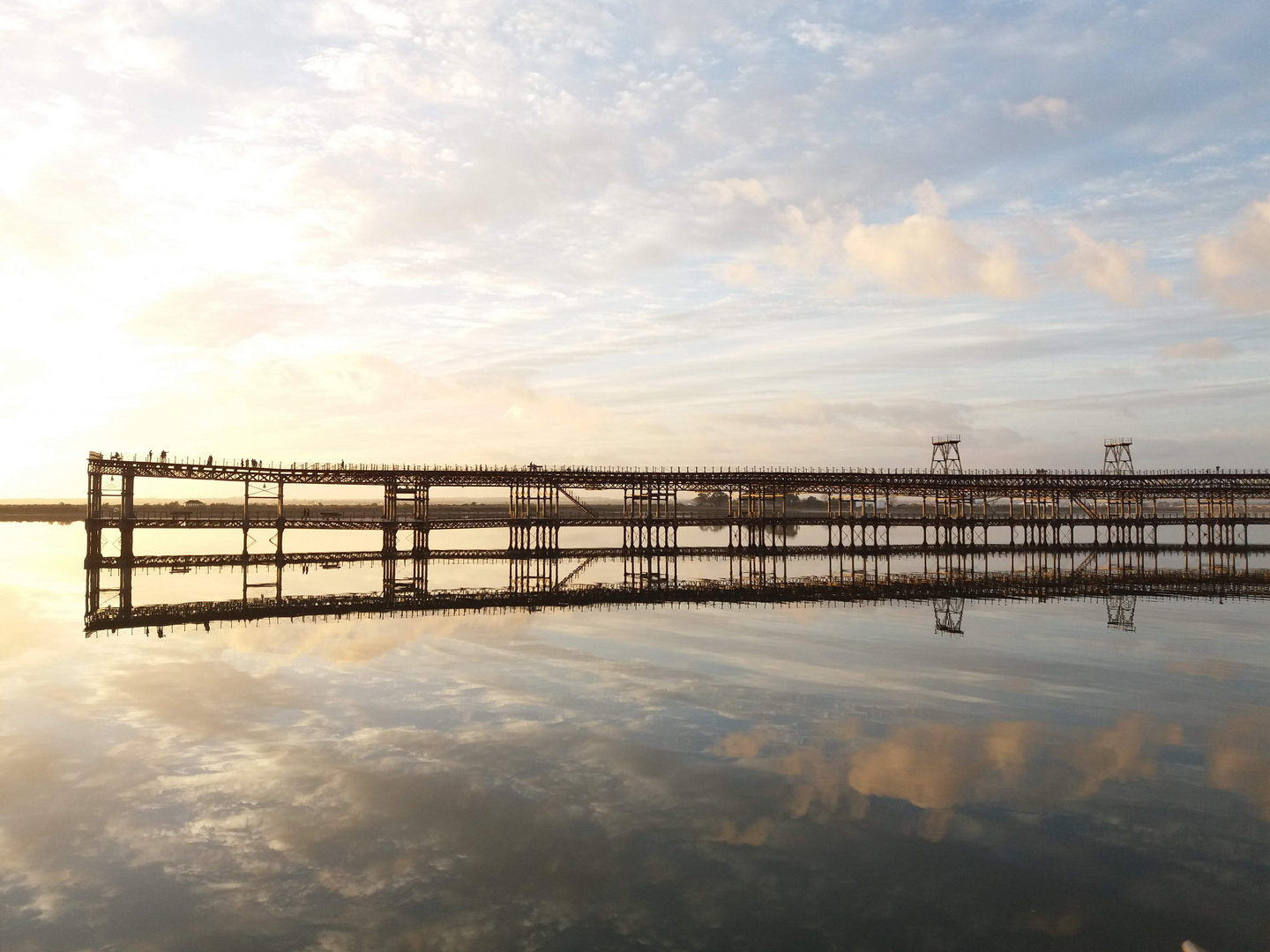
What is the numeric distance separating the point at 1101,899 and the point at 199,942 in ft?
33.9

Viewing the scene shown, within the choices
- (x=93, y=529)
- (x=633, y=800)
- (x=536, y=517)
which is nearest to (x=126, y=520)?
(x=93, y=529)

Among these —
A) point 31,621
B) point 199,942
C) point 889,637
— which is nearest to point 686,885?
point 199,942

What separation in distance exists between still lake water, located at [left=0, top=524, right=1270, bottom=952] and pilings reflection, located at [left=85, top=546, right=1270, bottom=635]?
9809mm

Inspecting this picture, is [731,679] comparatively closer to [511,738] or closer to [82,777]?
[511,738]

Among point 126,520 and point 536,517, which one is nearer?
point 126,520

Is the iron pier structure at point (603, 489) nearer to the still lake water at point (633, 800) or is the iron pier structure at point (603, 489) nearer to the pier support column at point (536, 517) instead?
the pier support column at point (536, 517)

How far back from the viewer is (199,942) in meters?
8.83

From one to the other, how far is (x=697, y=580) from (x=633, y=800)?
34888 millimetres

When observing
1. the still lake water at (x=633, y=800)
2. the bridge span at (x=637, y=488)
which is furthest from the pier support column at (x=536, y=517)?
the still lake water at (x=633, y=800)

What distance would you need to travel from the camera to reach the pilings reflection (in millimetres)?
34500

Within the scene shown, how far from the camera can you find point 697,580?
47500 millimetres

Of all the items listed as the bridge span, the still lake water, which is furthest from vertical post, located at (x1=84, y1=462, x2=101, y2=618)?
the still lake water

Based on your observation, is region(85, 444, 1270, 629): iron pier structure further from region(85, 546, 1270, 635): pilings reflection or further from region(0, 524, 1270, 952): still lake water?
region(0, 524, 1270, 952): still lake water

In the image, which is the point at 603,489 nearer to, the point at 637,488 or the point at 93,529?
the point at 637,488
